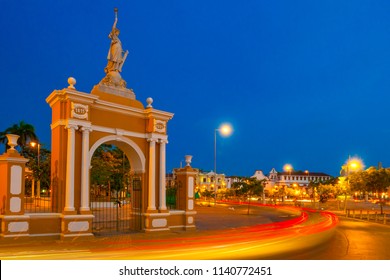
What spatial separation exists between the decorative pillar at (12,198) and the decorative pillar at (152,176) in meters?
6.40

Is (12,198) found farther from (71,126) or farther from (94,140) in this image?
(94,140)

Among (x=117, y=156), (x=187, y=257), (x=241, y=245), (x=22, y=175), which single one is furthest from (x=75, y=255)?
(x=117, y=156)

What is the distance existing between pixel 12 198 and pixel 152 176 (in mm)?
7117

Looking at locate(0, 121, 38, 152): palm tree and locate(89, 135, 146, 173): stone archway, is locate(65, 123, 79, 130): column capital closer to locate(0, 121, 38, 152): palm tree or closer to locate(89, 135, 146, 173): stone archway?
locate(89, 135, 146, 173): stone archway

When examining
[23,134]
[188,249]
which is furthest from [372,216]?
[23,134]

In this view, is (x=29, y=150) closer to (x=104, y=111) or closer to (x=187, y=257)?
(x=104, y=111)

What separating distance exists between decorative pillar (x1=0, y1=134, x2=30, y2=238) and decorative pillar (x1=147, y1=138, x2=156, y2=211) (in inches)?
252

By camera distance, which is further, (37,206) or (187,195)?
(37,206)

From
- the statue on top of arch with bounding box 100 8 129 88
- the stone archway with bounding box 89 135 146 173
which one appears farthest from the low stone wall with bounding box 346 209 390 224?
the statue on top of arch with bounding box 100 8 129 88

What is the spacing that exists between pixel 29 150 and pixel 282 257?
46448 mm

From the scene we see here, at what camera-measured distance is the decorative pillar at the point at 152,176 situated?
20.6 meters

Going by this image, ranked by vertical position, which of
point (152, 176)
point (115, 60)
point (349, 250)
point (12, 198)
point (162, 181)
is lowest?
point (349, 250)

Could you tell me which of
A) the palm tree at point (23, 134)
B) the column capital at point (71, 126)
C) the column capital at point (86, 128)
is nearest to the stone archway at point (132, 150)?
the column capital at point (86, 128)

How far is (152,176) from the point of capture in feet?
68.0
